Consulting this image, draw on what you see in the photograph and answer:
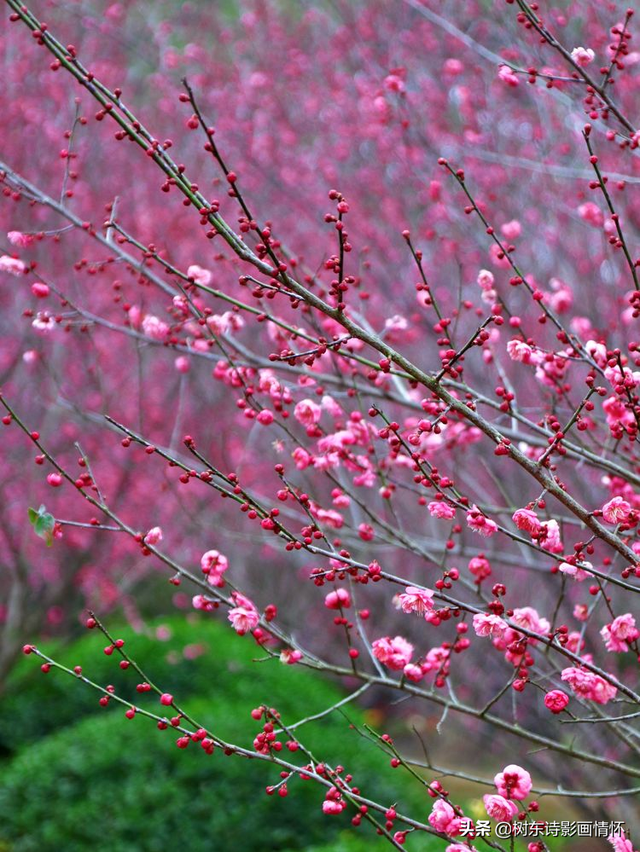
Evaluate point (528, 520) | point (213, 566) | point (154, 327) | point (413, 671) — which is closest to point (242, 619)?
point (213, 566)

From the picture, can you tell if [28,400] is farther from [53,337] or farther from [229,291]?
[229,291]

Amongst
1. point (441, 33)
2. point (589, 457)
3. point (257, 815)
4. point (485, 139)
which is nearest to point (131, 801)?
point (257, 815)

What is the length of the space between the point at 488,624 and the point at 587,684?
0.32 m

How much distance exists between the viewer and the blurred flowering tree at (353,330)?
9.20 feet

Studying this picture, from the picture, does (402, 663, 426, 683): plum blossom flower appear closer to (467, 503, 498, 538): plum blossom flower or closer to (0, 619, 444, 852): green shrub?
(467, 503, 498, 538): plum blossom flower

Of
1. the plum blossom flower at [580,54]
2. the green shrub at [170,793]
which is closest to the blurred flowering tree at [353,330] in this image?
the plum blossom flower at [580,54]

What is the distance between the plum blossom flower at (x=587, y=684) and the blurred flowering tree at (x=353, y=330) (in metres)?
0.02

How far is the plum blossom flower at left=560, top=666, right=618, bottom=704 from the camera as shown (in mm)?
2207

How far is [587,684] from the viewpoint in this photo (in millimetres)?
2221

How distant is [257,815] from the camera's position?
5766mm

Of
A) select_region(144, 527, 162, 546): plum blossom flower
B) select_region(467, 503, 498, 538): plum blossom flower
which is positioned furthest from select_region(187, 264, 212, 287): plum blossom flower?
select_region(467, 503, 498, 538): plum blossom flower

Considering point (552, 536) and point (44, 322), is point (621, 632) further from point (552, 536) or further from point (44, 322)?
point (44, 322)

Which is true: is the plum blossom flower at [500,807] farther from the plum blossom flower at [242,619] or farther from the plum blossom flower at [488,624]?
the plum blossom flower at [242,619]

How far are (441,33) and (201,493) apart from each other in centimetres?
487
